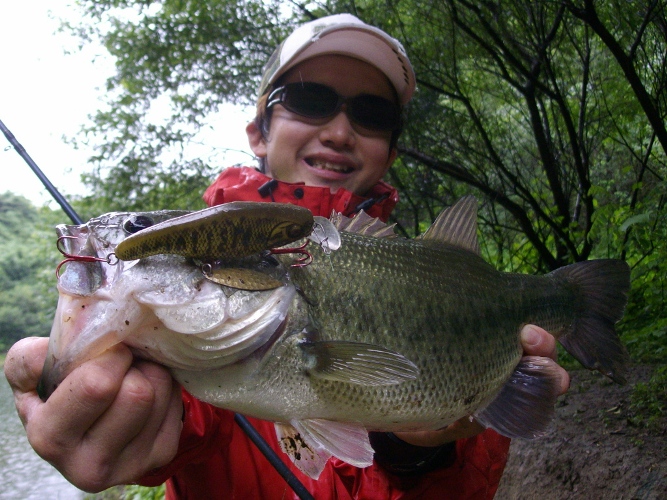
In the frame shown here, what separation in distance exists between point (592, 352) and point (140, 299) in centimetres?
179

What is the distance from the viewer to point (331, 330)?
1.32 meters

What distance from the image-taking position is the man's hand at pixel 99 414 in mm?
1070

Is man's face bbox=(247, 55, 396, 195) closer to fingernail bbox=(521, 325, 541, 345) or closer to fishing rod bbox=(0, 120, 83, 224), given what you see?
fishing rod bbox=(0, 120, 83, 224)

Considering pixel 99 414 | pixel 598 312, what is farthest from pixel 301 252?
pixel 598 312

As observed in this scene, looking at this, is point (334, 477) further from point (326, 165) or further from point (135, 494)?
point (135, 494)

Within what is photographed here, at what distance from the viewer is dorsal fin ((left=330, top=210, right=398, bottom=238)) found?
160cm

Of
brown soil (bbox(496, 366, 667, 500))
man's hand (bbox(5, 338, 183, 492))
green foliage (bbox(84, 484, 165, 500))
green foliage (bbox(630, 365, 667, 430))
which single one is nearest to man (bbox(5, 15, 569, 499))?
man's hand (bbox(5, 338, 183, 492))

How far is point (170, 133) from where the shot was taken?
24.5 ft

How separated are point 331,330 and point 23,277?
24316 millimetres

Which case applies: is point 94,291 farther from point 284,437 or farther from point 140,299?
point 284,437

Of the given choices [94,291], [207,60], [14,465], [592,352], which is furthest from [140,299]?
[14,465]

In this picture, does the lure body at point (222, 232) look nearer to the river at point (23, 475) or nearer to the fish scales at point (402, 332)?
the fish scales at point (402, 332)

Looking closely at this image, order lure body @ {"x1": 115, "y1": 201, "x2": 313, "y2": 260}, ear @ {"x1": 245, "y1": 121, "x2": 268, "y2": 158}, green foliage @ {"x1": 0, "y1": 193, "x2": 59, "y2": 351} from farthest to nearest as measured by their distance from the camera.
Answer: green foliage @ {"x1": 0, "y1": 193, "x2": 59, "y2": 351}
ear @ {"x1": 245, "y1": 121, "x2": 268, "y2": 158}
lure body @ {"x1": 115, "y1": 201, "x2": 313, "y2": 260}

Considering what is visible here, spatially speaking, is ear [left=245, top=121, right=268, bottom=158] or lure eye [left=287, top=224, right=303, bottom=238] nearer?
lure eye [left=287, top=224, right=303, bottom=238]
